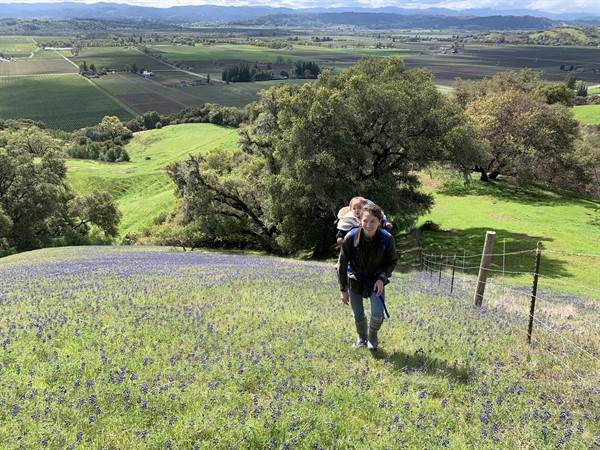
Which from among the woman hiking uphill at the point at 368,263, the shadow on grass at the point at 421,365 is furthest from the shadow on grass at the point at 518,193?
the woman hiking uphill at the point at 368,263

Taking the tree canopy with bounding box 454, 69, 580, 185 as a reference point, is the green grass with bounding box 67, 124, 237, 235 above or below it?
below

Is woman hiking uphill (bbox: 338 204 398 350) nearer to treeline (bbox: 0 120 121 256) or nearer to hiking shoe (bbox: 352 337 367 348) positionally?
hiking shoe (bbox: 352 337 367 348)

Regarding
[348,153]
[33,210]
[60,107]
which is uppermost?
[348,153]

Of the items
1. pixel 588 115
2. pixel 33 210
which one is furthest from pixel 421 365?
pixel 588 115

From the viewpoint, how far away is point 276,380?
6.74 meters

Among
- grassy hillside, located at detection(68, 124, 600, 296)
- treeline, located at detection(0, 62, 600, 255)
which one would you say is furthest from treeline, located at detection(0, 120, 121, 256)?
grassy hillside, located at detection(68, 124, 600, 296)

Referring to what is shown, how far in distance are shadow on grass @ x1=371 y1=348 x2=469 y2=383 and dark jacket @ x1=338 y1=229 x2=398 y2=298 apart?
1.36m

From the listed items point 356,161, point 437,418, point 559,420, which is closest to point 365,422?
point 437,418

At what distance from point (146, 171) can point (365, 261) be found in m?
106

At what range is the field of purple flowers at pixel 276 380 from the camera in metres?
5.47

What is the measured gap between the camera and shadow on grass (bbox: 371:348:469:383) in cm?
721

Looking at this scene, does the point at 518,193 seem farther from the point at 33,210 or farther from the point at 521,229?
the point at 33,210

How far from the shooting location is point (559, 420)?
5.89 metres

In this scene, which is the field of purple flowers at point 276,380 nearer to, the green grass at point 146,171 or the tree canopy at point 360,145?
the tree canopy at point 360,145
